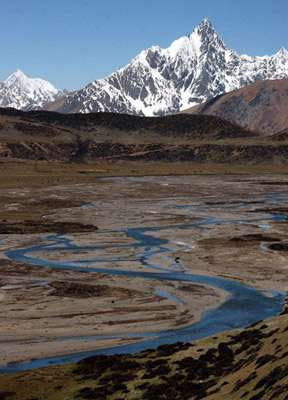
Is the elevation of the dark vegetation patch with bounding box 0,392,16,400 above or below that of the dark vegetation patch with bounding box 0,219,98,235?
below

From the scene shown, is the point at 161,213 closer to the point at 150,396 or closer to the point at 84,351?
the point at 84,351

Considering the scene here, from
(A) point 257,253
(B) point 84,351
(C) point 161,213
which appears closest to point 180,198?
(C) point 161,213

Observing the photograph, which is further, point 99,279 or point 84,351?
point 99,279

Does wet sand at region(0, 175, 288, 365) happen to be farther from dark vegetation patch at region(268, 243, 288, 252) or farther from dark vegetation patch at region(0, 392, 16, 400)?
dark vegetation patch at region(0, 392, 16, 400)

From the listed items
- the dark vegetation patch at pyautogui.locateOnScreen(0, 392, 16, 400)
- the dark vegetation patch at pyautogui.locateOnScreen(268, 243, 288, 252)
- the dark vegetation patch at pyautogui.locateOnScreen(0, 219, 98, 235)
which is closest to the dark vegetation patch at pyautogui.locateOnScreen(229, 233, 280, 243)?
the dark vegetation patch at pyautogui.locateOnScreen(268, 243, 288, 252)

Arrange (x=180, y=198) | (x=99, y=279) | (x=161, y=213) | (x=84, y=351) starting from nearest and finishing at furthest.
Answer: (x=84, y=351) → (x=99, y=279) → (x=161, y=213) → (x=180, y=198)

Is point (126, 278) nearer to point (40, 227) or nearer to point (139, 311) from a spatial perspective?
point (139, 311)

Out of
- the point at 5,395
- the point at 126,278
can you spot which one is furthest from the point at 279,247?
the point at 5,395

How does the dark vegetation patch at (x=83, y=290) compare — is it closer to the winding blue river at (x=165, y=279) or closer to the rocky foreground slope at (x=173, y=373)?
the winding blue river at (x=165, y=279)
